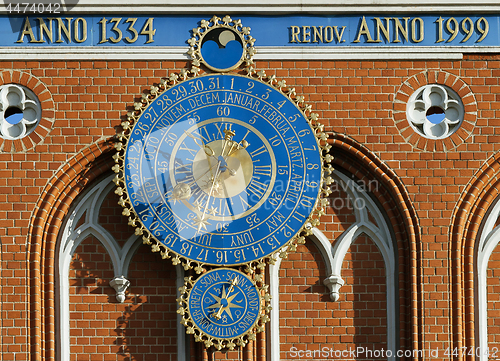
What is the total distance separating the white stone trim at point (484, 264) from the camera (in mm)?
15523

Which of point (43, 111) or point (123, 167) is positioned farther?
point (43, 111)

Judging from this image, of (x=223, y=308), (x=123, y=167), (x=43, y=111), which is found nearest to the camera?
(x=223, y=308)

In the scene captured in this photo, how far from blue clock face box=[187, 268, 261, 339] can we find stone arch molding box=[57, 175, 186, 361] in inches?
15.9

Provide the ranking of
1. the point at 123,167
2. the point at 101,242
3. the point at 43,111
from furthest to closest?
the point at 43,111, the point at 101,242, the point at 123,167

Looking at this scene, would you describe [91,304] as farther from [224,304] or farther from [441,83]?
[441,83]

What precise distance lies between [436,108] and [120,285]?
4.09 m

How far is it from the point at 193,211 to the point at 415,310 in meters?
2.66

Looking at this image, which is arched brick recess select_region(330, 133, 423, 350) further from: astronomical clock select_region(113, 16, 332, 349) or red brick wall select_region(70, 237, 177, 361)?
red brick wall select_region(70, 237, 177, 361)

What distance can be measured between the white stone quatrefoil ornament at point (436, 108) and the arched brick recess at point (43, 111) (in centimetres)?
404

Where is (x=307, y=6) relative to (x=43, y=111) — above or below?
above

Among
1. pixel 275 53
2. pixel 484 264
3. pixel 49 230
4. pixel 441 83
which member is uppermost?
pixel 275 53

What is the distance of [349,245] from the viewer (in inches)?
622

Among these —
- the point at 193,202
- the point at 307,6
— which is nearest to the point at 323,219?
the point at 193,202

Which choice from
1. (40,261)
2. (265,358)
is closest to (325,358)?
(265,358)
